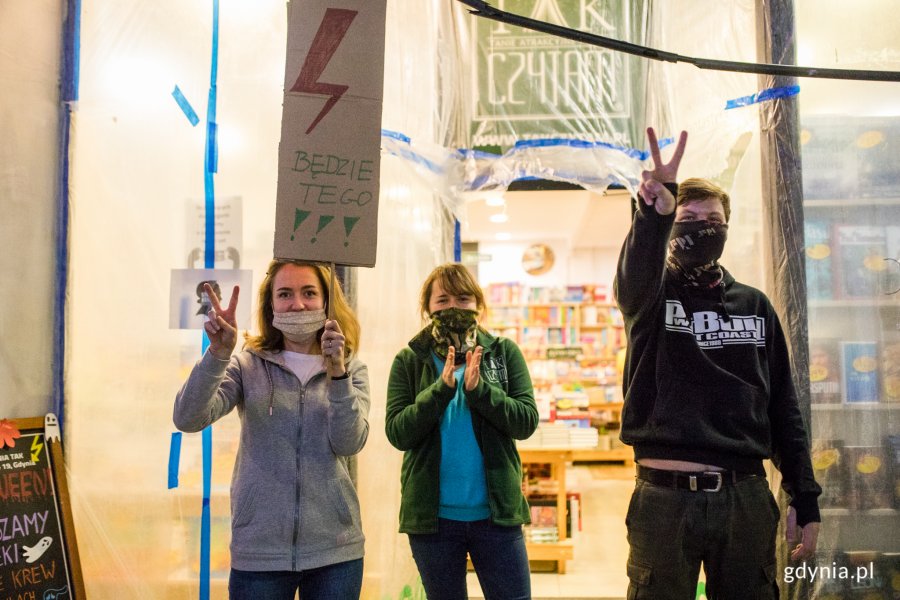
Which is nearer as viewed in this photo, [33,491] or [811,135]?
[33,491]

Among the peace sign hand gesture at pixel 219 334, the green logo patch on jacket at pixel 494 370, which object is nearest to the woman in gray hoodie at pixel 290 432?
the peace sign hand gesture at pixel 219 334

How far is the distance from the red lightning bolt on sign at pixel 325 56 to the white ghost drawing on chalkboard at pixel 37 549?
1453 millimetres

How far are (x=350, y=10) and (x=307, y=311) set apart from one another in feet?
2.36

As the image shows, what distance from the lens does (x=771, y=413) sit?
181cm

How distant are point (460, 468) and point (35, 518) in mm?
1260

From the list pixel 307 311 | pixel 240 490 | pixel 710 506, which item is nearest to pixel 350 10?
pixel 307 311

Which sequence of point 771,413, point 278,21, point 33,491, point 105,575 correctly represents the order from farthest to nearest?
1. point 278,21
2. point 105,575
3. point 33,491
4. point 771,413

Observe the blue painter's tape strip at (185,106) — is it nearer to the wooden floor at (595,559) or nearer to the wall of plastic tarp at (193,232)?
the wall of plastic tarp at (193,232)

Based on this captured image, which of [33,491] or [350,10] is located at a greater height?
[350,10]

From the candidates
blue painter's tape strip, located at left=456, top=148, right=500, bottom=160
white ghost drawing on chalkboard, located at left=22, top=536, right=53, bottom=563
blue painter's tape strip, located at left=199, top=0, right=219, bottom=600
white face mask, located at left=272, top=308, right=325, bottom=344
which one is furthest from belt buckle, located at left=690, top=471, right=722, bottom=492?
white ghost drawing on chalkboard, located at left=22, top=536, right=53, bottom=563

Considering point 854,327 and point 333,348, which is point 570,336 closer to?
point 854,327

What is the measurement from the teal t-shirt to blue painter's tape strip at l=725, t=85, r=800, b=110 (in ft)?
4.53

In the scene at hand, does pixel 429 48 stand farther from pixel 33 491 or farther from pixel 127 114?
pixel 33 491

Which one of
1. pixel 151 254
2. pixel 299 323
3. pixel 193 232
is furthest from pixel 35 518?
pixel 299 323
